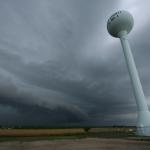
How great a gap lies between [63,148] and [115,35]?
3669 centimetres

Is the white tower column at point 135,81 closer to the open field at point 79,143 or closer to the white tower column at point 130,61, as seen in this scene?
the white tower column at point 130,61

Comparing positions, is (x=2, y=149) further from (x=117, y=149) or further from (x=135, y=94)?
(x=135, y=94)

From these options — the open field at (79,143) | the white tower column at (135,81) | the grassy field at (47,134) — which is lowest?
the open field at (79,143)

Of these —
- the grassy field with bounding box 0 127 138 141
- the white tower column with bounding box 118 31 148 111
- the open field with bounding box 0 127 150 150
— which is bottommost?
the open field with bounding box 0 127 150 150

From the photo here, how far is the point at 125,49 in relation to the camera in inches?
2000

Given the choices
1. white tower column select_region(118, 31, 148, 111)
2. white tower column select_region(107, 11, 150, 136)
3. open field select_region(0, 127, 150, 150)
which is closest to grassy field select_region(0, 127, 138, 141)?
open field select_region(0, 127, 150, 150)

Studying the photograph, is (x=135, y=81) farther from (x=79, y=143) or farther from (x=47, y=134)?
(x=47, y=134)

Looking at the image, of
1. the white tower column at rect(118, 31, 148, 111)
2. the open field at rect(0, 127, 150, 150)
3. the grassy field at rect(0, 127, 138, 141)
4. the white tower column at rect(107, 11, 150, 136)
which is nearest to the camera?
the open field at rect(0, 127, 150, 150)

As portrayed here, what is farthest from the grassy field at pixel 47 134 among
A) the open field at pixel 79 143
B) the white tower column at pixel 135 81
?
the white tower column at pixel 135 81

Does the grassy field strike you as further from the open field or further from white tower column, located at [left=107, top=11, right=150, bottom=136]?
white tower column, located at [left=107, top=11, right=150, bottom=136]

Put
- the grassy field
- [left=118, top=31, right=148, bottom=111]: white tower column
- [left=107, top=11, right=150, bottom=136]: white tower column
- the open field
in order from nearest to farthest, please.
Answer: the open field, [left=107, top=11, right=150, bottom=136]: white tower column, [left=118, top=31, right=148, bottom=111]: white tower column, the grassy field

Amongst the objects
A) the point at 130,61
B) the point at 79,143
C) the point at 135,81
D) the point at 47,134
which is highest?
the point at 130,61

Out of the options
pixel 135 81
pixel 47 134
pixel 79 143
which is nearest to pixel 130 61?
pixel 135 81

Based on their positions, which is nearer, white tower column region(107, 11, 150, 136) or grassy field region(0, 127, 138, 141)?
white tower column region(107, 11, 150, 136)
